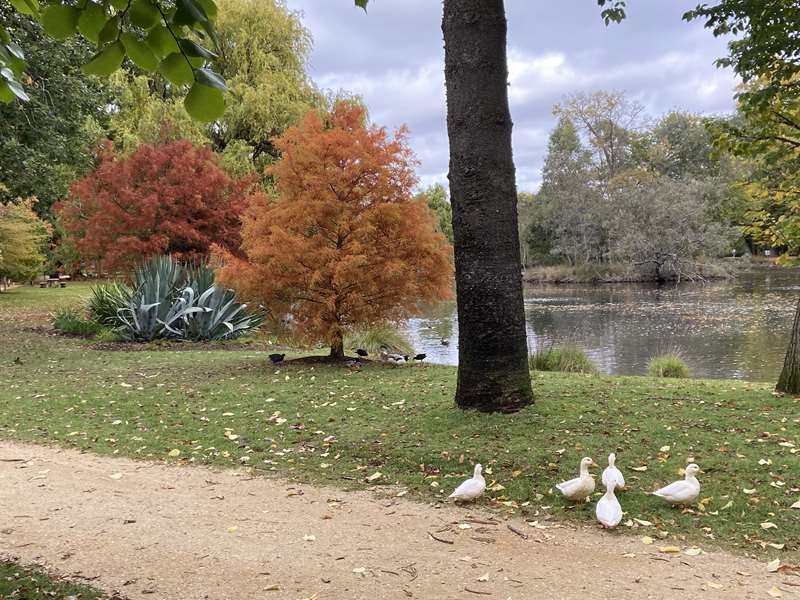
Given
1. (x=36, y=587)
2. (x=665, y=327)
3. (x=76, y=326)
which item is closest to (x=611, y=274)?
(x=665, y=327)

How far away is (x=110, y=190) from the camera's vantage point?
50.8 feet

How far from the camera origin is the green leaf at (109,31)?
1.77m

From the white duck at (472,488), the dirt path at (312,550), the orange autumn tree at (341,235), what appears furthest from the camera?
the orange autumn tree at (341,235)

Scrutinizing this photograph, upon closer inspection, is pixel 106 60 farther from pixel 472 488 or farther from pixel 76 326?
pixel 76 326

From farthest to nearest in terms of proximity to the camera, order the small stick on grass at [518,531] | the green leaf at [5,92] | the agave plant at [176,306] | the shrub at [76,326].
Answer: the shrub at [76,326], the agave plant at [176,306], the small stick on grass at [518,531], the green leaf at [5,92]

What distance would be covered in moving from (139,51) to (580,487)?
3570mm

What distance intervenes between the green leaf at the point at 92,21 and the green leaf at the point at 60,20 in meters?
0.02

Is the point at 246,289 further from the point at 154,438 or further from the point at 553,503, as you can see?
the point at 553,503

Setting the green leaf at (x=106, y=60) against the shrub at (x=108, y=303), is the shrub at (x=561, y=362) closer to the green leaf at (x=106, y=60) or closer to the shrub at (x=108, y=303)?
the shrub at (x=108, y=303)

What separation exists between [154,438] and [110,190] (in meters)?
11.2

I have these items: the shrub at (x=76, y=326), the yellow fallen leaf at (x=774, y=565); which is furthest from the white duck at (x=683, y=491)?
the shrub at (x=76, y=326)

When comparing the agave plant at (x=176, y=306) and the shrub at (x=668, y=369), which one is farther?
the agave plant at (x=176, y=306)

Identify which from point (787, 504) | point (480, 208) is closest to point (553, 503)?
point (787, 504)

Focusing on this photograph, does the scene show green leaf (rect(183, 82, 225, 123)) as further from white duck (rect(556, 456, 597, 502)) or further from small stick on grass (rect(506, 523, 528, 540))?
white duck (rect(556, 456, 597, 502))
